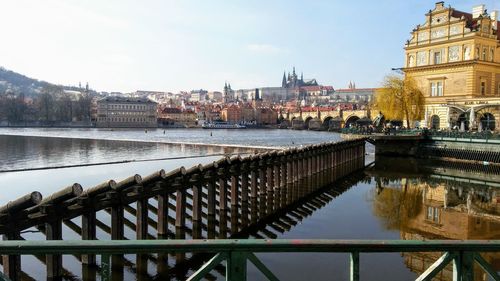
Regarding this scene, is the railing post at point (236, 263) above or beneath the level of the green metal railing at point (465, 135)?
above

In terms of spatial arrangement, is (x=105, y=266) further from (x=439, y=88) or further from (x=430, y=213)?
(x=439, y=88)

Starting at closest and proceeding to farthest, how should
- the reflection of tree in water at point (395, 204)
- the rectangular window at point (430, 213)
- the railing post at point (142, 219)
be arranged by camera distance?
the railing post at point (142, 219), the reflection of tree in water at point (395, 204), the rectangular window at point (430, 213)

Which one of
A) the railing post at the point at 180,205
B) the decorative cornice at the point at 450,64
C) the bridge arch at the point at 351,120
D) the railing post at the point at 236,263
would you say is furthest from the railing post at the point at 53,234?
the bridge arch at the point at 351,120

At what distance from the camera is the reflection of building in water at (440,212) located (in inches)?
508

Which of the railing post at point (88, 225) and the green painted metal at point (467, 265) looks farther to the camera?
the railing post at point (88, 225)

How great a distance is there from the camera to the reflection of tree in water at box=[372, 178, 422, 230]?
18516mm

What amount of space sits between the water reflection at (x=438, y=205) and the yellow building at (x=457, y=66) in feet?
57.0

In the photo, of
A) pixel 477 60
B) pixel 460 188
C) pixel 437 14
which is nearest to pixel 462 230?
pixel 460 188

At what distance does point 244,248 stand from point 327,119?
177846 millimetres

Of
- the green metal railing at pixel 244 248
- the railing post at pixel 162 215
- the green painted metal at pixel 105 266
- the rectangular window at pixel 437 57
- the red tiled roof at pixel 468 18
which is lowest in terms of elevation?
the railing post at pixel 162 215

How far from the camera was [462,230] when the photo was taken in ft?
55.3

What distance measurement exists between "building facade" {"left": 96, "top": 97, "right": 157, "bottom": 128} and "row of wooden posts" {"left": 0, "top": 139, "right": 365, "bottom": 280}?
16885cm

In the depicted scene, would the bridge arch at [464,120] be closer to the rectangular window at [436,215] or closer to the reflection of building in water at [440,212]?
the reflection of building in water at [440,212]

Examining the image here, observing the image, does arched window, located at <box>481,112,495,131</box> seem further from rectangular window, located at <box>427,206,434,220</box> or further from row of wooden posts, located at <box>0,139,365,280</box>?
rectangular window, located at <box>427,206,434,220</box>
